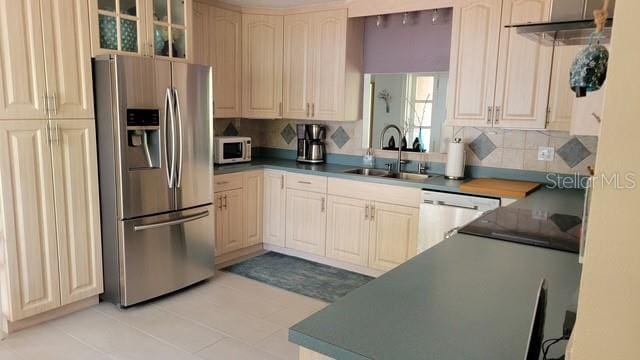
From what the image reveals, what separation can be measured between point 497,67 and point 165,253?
282cm

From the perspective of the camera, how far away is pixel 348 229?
13.1 ft

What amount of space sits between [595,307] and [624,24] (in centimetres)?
38

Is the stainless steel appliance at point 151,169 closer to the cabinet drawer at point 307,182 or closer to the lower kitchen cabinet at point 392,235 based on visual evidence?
the cabinet drawer at point 307,182

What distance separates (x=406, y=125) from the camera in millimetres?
4129

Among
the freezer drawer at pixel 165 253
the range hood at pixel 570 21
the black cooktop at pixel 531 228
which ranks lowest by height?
the freezer drawer at pixel 165 253

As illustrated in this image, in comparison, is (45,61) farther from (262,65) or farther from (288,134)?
(288,134)

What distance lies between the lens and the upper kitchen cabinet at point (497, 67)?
3.19m

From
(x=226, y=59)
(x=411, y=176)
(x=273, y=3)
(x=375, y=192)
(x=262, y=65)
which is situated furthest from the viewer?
(x=262, y=65)

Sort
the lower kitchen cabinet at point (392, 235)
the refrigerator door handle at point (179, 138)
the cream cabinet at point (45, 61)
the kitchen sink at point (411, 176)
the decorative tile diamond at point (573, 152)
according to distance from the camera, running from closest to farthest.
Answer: the cream cabinet at point (45, 61), the refrigerator door handle at point (179, 138), the decorative tile diamond at point (573, 152), the lower kitchen cabinet at point (392, 235), the kitchen sink at point (411, 176)

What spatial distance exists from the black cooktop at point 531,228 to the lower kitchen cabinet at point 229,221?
2.37 metres

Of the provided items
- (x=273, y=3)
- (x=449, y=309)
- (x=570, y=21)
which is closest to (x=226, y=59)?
(x=273, y=3)

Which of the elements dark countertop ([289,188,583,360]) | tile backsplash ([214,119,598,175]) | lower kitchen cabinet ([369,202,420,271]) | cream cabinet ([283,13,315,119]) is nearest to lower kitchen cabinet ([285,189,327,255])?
lower kitchen cabinet ([369,202,420,271])

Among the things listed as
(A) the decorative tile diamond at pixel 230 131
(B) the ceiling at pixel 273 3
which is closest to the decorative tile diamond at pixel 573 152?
(B) the ceiling at pixel 273 3

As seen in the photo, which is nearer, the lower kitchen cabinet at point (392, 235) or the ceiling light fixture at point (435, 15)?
the lower kitchen cabinet at point (392, 235)
